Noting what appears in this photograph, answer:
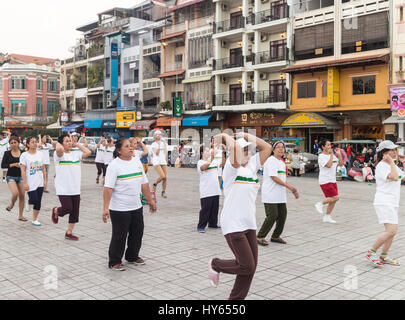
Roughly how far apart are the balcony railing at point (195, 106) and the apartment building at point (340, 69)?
8739 mm

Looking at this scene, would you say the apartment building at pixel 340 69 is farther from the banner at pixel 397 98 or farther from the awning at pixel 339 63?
the banner at pixel 397 98

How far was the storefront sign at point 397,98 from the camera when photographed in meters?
25.4

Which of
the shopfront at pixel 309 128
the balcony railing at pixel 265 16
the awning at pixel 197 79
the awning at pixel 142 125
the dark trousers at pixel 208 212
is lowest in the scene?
the dark trousers at pixel 208 212

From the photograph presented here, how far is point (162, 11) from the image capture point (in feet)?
157

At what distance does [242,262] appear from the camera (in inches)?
170

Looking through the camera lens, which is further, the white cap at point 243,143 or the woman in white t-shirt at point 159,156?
the woman in white t-shirt at point 159,156

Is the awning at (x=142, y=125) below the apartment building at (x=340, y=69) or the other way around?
below

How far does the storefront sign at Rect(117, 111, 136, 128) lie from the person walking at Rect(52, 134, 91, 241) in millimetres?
37083

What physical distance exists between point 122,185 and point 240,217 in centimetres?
199

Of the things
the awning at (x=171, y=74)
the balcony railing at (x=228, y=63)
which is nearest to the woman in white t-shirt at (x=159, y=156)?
the balcony railing at (x=228, y=63)

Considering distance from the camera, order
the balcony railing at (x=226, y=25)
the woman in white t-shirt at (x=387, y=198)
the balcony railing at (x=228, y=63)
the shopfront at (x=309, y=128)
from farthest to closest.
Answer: the balcony railing at (x=226, y=25) → the balcony railing at (x=228, y=63) → the shopfront at (x=309, y=128) → the woman in white t-shirt at (x=387, y=198)

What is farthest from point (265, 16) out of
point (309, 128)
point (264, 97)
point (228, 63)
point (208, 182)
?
point (208, 182)

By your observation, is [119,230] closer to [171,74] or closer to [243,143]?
[243,143]

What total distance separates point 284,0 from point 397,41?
31.7 ft
